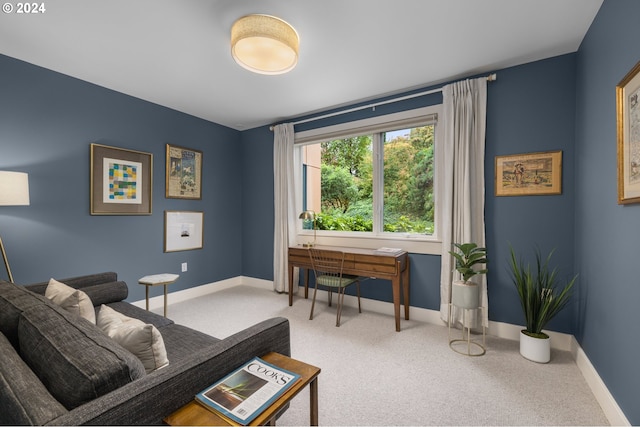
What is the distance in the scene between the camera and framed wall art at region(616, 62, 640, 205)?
4.66 ft

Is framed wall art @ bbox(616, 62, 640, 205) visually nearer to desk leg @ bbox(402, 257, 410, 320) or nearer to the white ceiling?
the white ceiling

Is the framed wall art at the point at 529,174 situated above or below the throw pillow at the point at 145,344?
above

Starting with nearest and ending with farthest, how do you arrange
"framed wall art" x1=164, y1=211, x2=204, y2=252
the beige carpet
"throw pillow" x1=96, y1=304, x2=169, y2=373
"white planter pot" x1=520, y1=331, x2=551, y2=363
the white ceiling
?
"throw pillow" x1=96, y1=304, x2=169, y2=373
the beige carpet
the white ceiling
"white planter pot" x1=520, y1=331, x2=551, y2=363
"framed wall art" x1=164, y1=211, x2=204, y2=252

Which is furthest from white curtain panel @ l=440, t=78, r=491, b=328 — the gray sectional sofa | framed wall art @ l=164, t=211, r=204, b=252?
framed wall art @ l=164, t=211, r=204, b=252

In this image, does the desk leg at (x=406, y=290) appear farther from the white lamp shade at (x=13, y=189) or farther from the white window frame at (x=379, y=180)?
the white lamp shade at (x=13, y=189)

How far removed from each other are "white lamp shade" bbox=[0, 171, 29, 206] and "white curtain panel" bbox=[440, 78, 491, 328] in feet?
12.0

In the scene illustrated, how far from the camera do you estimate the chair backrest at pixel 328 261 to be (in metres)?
3.20

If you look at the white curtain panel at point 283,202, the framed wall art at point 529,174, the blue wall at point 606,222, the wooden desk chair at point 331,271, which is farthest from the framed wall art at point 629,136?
the white curtain panel at point 283,202

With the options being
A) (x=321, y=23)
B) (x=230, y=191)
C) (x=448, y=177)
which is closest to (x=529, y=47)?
(x=448, y=177)

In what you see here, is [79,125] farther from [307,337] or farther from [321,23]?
[307,337]

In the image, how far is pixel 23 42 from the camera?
7.52 feet

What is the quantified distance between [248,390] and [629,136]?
7.21ft

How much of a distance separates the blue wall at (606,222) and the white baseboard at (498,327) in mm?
63

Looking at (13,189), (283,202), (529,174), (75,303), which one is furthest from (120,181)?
(529,174)
